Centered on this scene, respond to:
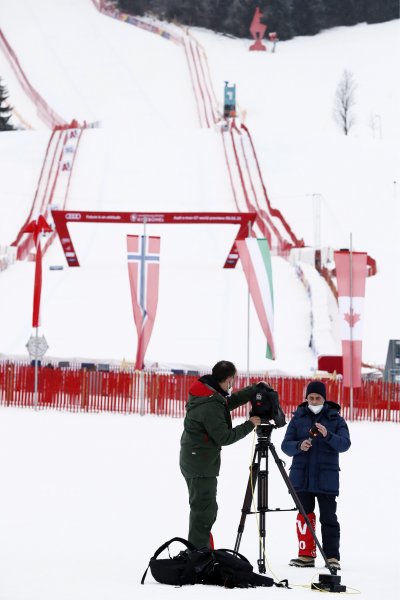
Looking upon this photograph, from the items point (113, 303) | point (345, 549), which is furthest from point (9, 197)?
point (345, 549)

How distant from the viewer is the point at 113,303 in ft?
94.4

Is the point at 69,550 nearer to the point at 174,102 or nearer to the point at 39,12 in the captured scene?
the point at 174,102

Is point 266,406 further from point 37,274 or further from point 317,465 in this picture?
point 37,274

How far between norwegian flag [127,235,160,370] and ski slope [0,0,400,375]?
372cm

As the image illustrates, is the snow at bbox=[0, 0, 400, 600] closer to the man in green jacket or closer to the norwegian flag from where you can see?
the man in green jacket

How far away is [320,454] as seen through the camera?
24.8ft

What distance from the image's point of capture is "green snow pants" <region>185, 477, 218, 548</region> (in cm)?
715

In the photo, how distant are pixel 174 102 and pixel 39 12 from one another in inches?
654

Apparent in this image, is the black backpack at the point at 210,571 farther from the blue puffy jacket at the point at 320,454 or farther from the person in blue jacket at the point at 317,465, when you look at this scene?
the blue puffy jacket at the point at 320,454

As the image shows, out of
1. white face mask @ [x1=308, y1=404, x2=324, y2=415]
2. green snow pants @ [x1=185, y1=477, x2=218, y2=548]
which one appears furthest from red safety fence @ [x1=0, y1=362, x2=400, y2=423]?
green snow pants @ [x1=185, y1=477, x2=218, y2=548]

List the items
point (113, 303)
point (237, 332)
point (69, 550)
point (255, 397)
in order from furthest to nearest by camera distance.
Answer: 1. point (113, 303)
2. point (237, 332)
3. point (69, 550)
4. point (255, 397)

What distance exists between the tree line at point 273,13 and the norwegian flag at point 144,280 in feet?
222

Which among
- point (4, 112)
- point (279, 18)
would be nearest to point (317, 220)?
point (4, 112)

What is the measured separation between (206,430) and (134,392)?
13769 mm
